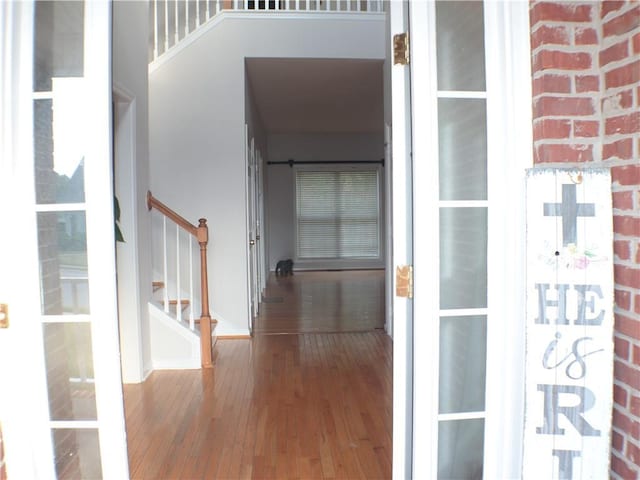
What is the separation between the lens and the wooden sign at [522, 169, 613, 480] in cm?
136

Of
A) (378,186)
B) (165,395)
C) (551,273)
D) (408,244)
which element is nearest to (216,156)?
(165,395)

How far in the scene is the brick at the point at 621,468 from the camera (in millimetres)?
1321

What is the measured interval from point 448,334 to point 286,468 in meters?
1.21

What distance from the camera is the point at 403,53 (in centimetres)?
149

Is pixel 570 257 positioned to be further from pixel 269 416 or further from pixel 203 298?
pixel 203 298

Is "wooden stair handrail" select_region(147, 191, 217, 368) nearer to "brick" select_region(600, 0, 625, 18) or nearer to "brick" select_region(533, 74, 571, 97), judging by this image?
"brick" select_region(533, 74, 571, 97)

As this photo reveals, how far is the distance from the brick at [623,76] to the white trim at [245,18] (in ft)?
12.8

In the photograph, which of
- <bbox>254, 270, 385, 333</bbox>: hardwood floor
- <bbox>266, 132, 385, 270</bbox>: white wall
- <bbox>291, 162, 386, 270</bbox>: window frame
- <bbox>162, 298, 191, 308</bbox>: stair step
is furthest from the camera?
<bbox>291, 162, 386, 270</bbox>: window frame

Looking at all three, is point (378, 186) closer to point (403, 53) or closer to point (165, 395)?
point (165, 395)

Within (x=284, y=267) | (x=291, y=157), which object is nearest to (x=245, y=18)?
(x=291, y=157)

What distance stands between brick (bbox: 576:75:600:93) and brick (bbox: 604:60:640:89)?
27 mm

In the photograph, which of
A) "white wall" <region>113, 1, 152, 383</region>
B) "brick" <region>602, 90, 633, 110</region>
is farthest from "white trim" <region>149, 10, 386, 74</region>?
"brick" <region>602, 90, 633, 110</region>

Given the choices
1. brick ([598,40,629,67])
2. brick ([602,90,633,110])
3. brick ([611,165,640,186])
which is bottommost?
brick ([611,165,640,186])

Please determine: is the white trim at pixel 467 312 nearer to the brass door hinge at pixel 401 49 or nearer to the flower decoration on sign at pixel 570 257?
the flower decoration on sign at pixel 570 257
